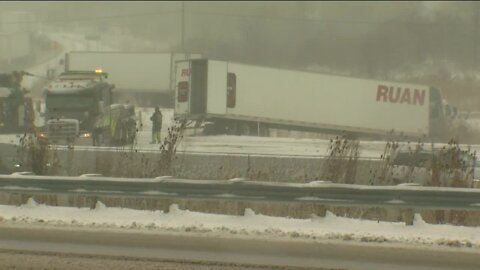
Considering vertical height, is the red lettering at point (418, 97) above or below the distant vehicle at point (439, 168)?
above

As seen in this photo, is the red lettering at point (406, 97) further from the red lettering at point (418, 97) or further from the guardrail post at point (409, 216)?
the guardrail post at point (409, 216)

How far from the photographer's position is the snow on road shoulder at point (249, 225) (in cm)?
976

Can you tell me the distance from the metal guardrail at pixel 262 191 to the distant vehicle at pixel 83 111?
15.5 meters

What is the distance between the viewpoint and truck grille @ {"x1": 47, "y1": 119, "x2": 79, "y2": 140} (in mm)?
26312

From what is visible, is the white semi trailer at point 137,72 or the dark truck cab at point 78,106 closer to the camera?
the dark truck cab at point 78,106

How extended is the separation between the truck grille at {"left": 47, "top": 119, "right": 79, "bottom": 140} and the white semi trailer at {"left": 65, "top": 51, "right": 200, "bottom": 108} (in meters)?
19.7

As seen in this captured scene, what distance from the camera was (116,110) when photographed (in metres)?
29.5

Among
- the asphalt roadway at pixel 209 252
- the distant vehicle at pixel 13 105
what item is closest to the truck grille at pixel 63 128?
Result: the distant vehicle at pixel 13 105

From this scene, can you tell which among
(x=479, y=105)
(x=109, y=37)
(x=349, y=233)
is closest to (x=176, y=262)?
(x=349, y=233)

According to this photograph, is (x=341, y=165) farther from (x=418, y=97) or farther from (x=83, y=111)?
(x=418, y=97)

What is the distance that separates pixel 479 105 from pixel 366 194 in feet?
58.0

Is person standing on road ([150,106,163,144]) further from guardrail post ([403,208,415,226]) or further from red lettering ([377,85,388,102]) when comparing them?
guardrail post ([403,208,415,226])

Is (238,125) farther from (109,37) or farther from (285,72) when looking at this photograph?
(109,37)

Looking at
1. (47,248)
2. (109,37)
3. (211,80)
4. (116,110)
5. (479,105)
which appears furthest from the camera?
(109,37)
